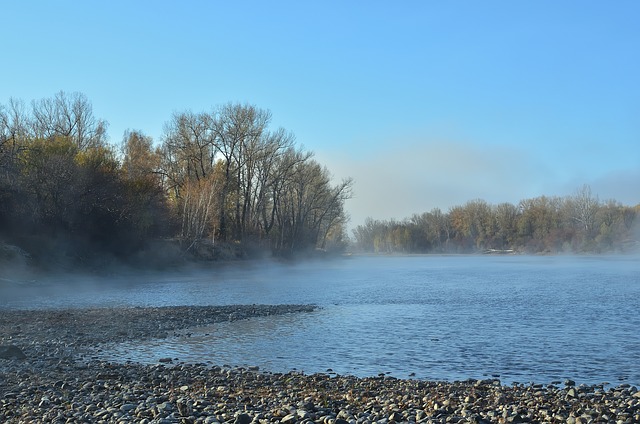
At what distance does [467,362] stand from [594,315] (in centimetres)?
1229

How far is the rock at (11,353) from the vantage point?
52.6 ft

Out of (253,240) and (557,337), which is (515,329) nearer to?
(557,337)

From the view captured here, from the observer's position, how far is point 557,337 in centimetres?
2052

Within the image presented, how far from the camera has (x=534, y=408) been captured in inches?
419

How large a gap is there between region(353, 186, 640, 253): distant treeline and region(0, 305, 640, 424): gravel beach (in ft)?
419

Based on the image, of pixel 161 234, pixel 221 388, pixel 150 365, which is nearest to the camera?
pixel 221 388

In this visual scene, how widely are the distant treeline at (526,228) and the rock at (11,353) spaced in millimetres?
129505

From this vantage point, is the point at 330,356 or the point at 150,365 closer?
the point at 150,365

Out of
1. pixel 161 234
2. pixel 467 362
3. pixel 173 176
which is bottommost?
pixel 467 362

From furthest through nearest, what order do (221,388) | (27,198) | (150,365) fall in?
(27,198) < (150,365) < (221,388)

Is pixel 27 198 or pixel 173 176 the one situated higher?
pixel 173 176

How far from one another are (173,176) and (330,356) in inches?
2493

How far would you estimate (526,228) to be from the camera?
154 m

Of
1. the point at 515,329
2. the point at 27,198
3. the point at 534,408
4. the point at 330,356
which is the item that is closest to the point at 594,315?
the point at 515,329
